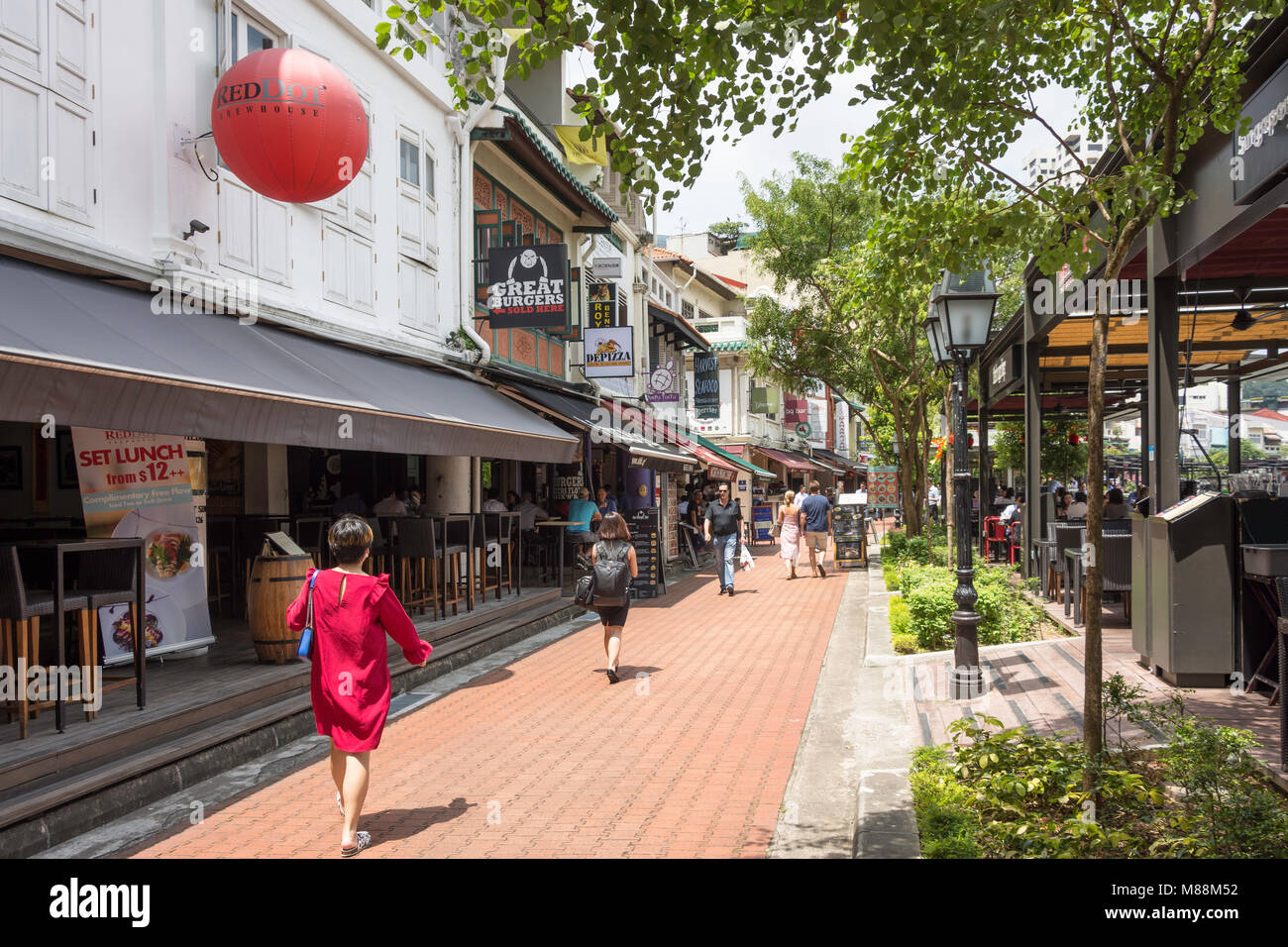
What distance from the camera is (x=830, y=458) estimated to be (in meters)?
60.5

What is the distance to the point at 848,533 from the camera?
21.8 m

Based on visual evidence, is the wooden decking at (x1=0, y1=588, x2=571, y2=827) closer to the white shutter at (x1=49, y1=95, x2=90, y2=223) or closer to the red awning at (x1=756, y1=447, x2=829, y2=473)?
the white shutter at (x1=49, y1=95, x2=90, y2=223)

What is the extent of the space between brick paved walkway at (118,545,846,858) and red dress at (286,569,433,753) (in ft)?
2.13

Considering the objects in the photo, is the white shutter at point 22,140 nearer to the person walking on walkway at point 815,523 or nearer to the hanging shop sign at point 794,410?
the person walking on walkway at point 815,523

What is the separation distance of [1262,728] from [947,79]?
4.29m

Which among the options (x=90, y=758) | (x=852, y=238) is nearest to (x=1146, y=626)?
(x=90, y=758)

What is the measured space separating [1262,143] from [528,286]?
1047 centimetres

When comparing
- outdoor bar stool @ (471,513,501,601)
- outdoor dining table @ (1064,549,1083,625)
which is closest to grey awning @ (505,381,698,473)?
outdoor bar stool @ (471,513,501,601)

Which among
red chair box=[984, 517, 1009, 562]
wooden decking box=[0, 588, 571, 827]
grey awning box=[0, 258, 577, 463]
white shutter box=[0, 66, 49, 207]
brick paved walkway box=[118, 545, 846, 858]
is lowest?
brick paved walkway box=[118, 545, 846, 858]

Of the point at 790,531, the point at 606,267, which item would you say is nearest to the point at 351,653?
the point at 790,531

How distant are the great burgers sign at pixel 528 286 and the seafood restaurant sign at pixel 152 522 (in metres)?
6.87

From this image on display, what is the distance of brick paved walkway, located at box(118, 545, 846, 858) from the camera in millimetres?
5125

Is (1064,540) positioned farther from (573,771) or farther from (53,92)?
(53,92)

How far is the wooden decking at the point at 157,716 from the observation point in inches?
209
